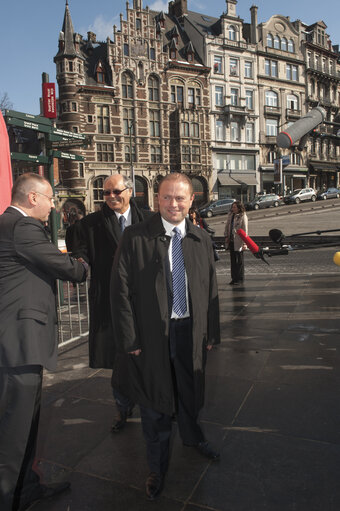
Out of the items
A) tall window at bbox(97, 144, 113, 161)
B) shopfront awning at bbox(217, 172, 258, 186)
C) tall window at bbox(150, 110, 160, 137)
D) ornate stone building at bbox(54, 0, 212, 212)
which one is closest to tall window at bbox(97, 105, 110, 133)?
ornate stone building at bbox(54, 0, 212, 212)

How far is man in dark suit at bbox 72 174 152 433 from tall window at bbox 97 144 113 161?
33.3m

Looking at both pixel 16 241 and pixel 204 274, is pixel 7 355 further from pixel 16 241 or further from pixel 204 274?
pixel 204 274

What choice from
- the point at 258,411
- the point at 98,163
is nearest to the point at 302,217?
the point at 98,163

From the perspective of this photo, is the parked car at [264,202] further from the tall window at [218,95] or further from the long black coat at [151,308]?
the long black coat at [151,308]

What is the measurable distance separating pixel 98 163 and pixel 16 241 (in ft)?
112

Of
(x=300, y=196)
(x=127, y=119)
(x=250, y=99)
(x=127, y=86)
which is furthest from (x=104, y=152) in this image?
(x=250, y=99)

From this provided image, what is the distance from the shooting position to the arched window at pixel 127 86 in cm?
3588

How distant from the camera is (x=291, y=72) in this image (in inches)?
1788

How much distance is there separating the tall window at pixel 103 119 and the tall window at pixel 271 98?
1906 cm

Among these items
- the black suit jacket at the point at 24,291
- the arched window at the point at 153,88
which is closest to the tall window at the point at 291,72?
the arched window at the point at 153,88

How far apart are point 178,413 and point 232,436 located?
0.54 metres

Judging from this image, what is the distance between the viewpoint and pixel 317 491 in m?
2.17

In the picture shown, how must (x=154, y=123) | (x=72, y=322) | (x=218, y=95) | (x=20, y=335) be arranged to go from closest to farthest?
(x=20, y=335) < (x=72, y=322) < (x=154, y=123) < (x=218, y=95)

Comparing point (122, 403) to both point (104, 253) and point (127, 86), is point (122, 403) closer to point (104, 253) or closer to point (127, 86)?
point (104, 253)
